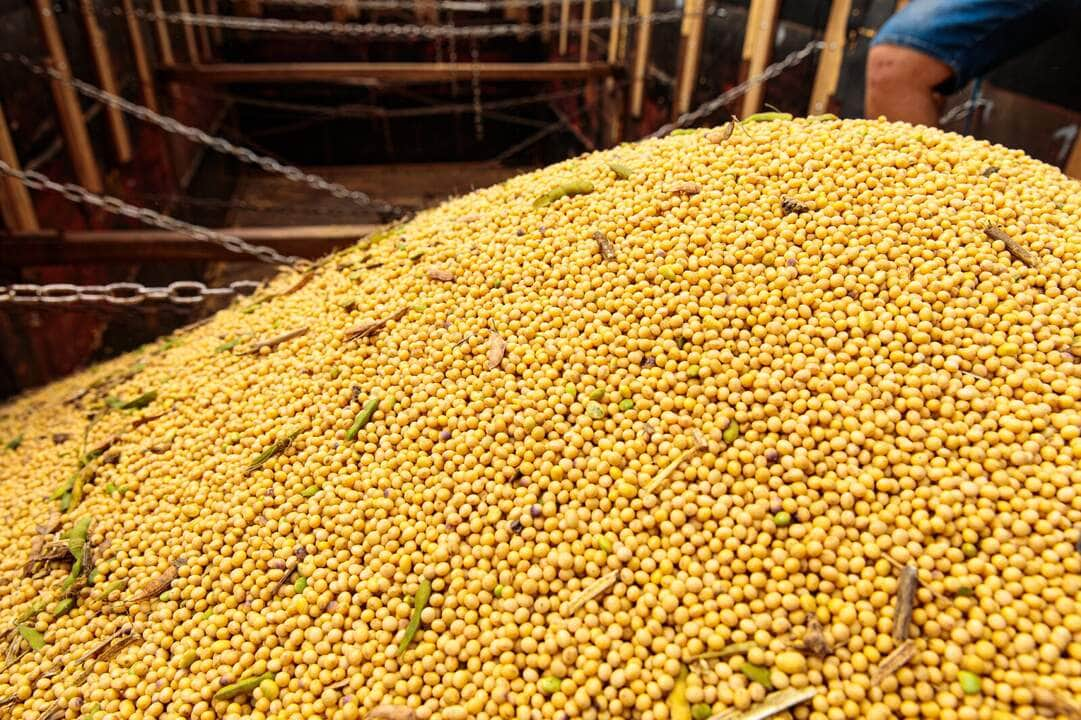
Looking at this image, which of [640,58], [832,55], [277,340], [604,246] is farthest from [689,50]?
[277,340]

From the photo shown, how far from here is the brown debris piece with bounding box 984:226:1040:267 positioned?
4.42 ft

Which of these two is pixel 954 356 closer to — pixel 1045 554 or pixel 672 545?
pixel 1045 554

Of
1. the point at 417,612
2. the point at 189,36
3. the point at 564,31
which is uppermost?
the point at 564,31

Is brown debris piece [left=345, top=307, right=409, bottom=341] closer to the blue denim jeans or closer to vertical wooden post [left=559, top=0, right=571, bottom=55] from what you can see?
the blue denim jeans

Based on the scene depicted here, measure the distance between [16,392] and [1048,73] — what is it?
15.3ft

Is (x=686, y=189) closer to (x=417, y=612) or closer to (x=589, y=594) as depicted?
(x=589, y=594)

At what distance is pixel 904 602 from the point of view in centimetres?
101

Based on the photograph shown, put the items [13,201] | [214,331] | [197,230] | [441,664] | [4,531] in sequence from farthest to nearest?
[13,201] → [197,230] → [214,331] → [4,531] → [441,664]

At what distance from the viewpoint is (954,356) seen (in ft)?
3.98

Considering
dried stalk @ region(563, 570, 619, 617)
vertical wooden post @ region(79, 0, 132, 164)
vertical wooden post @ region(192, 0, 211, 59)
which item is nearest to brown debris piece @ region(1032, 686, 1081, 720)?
dried stalk @ region(563, 570, 619, 617)

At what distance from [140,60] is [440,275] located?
5.45 meters

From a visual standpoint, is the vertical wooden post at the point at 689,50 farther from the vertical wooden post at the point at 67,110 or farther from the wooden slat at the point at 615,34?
the vertical wooden post at the point at 67,110

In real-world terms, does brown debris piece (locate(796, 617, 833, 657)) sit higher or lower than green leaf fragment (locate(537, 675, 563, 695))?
higher

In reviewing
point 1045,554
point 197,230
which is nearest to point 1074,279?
point 1045,554
